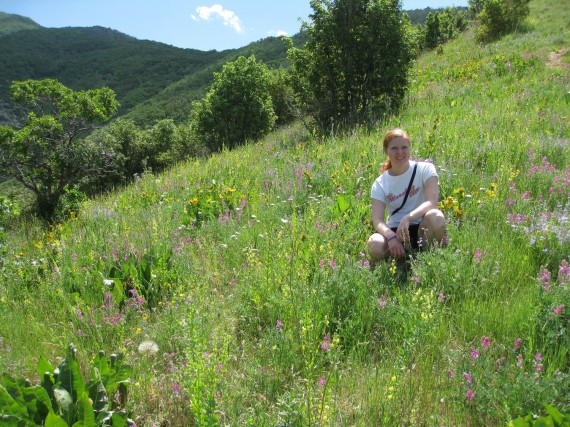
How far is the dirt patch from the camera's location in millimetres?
10880

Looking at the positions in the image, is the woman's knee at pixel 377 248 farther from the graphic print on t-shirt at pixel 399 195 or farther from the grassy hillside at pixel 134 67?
the grassy hillside at pixel 134 67

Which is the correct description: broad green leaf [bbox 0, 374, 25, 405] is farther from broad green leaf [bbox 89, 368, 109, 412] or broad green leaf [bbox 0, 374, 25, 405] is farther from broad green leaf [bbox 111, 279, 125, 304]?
broad green leaf [bbox 111, 279, 125, 304]

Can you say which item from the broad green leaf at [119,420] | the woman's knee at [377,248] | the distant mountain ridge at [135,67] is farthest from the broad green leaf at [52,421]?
the distant mountain ridge at [135,67]

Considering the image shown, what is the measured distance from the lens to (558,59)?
462 inches

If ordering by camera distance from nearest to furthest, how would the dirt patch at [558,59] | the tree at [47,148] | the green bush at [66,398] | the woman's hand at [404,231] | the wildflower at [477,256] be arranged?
the green bush at [66,398] < the wildflower at [477,256] < the woman's hand at [404,231] < the dirt patch at [558,59] < the tree at [47,148]

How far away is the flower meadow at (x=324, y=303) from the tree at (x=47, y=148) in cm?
1595

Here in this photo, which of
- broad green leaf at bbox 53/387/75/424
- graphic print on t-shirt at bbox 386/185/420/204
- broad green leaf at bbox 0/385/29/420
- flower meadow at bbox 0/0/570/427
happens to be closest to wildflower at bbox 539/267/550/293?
flower meadow at bbox 0/0/570/427

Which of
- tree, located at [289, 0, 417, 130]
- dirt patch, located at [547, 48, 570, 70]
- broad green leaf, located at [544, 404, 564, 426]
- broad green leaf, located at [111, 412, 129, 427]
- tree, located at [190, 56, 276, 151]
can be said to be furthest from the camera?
tree, located at [190, 56, 276, 151]

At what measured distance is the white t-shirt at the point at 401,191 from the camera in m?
3.70

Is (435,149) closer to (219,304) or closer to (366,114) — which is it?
(219,304)

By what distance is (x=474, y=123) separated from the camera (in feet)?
21.1

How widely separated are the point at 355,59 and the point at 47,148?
17.0 metres

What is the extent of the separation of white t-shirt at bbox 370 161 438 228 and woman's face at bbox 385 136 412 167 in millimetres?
113

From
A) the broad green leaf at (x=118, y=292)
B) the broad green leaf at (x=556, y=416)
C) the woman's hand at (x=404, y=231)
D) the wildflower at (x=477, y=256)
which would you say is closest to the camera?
the broad green leaf at (x=556, y=416)
